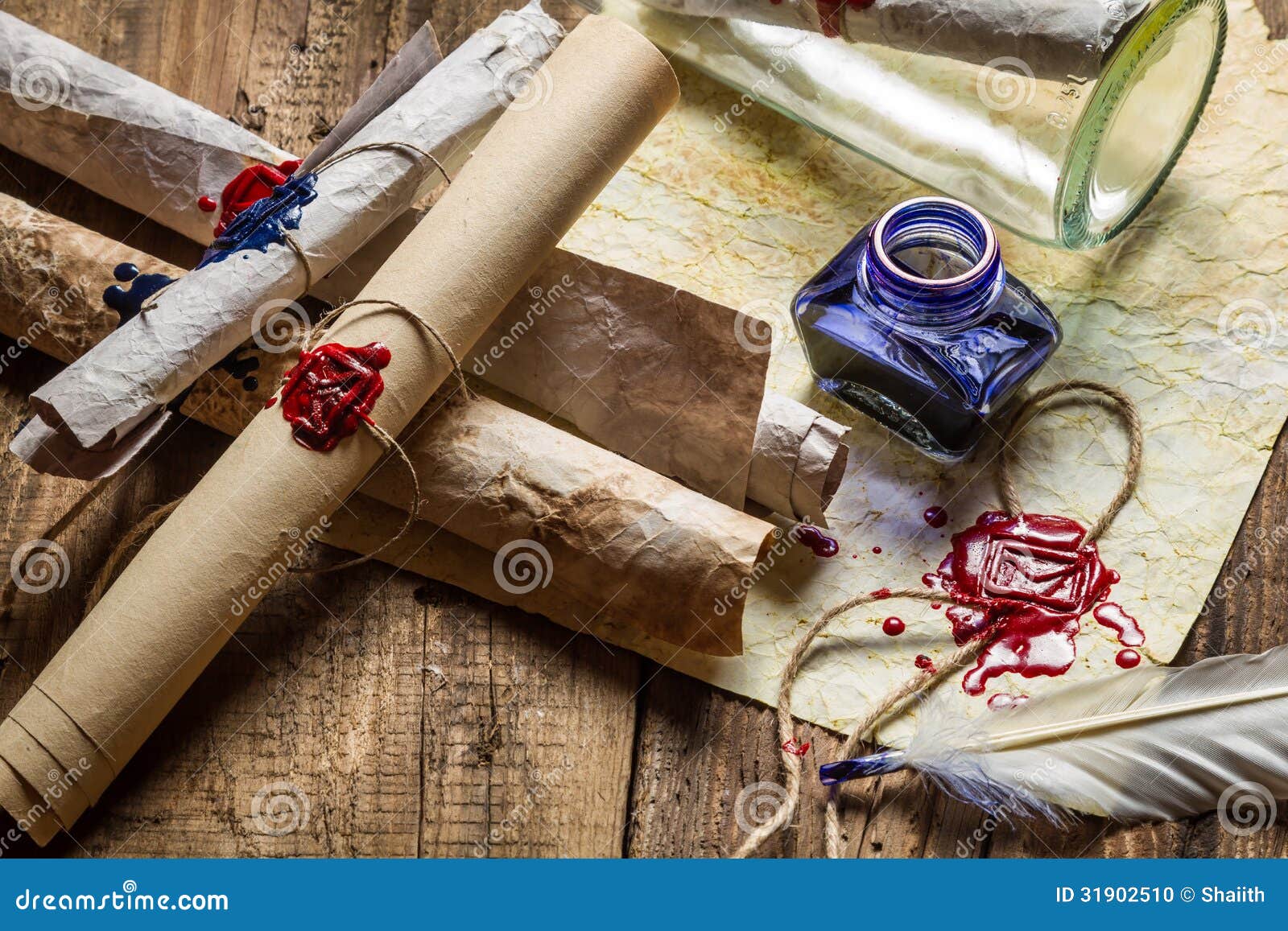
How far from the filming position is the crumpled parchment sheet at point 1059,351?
5.16 ft

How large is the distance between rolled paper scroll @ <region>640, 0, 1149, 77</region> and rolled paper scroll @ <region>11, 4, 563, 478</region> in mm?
376

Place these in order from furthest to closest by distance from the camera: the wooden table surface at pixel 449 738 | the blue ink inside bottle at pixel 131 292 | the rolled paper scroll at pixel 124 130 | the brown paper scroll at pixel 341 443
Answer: the rolled paper scroll at pixel 124 130, the blue ink inside bottle at pixel 131 292, the wooden table surface at pixel 449 738, the brown paper scroll at pixel 341 443

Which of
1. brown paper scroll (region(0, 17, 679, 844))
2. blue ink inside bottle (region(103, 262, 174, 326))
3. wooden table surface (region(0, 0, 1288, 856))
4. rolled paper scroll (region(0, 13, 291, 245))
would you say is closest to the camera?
brown paper scroll (region(0, 17, 679, 844))

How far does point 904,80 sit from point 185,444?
3.90ft

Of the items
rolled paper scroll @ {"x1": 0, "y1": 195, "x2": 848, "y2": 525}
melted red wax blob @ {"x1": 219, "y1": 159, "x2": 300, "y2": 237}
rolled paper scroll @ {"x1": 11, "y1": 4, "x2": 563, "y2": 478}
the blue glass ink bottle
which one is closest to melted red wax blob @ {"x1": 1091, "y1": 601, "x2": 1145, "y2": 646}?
the blue glass ink bottle

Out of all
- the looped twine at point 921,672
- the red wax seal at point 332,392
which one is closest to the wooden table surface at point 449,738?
the looped twine at point 921,672

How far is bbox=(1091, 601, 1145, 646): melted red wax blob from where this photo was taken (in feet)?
5.09

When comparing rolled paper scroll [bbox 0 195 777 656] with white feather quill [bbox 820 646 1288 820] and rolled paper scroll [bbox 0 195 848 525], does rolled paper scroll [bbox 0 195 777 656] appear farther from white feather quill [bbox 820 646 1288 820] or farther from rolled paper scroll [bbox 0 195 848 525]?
white feather quill [bbox 820 646 1288 820]

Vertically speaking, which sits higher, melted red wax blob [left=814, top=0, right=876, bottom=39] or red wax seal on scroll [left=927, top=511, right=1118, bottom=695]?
melted red wax blob [left=814, top=0, right=876, bottom=39]

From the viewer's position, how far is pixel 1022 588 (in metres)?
1.59

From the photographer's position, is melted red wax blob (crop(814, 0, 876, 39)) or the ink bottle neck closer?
the ink bottle neck

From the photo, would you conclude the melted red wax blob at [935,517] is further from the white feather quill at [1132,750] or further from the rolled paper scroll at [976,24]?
the rolled paper scroll at [976,24]

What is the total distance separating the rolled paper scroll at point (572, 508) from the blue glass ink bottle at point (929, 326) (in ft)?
0.56

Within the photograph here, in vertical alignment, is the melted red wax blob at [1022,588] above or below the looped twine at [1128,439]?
below
